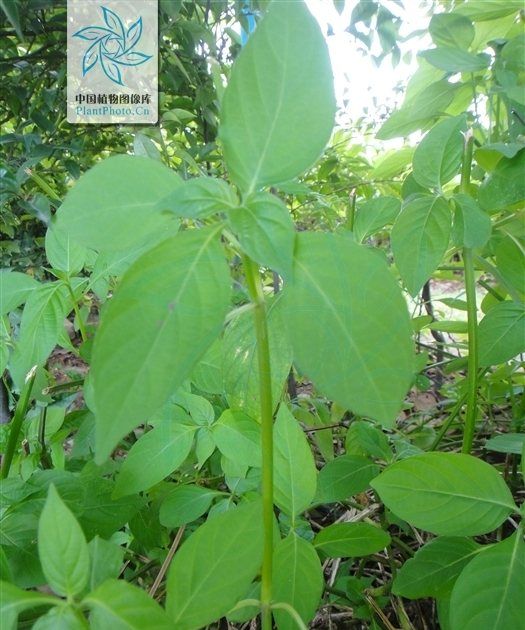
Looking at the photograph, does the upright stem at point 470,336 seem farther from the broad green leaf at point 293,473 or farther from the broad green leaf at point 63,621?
the broad green leaf at point 63,621

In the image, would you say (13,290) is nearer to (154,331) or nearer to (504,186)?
(154,331)

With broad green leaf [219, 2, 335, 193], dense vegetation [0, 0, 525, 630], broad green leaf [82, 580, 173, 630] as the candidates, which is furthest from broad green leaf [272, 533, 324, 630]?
broad green leaf [219, 2, 335, 193]

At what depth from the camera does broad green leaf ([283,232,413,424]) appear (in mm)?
212

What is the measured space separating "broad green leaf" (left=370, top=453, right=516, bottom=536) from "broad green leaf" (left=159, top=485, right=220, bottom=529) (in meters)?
0.15

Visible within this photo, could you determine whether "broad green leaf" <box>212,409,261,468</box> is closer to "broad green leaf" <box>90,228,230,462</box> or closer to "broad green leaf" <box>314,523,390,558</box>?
"broad green leaf" <box>314,523,390,558</box>

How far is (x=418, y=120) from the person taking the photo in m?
0.58

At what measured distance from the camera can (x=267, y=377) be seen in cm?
25

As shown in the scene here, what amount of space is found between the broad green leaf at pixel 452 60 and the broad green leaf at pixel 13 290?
40cm

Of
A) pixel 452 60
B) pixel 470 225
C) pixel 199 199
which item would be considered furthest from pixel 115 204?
pixel 452 60

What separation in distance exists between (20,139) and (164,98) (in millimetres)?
336

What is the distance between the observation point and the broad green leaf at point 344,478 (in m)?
0.41

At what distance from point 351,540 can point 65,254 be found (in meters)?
0.31

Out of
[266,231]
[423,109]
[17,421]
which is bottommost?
[17,421]

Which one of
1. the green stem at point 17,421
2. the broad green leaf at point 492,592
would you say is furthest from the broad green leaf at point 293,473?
the green stem at point 17,421
